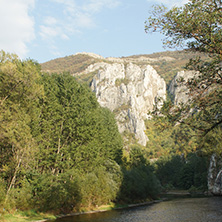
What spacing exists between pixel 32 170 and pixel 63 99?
12940mm

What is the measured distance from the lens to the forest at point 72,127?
14.2 m

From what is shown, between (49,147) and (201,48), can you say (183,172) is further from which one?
(201,48)

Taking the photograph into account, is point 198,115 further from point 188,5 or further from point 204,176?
point 204,176

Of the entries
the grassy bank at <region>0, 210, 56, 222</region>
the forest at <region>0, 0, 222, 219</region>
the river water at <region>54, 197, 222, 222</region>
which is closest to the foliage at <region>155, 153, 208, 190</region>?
the forest at <region>0, 0, 222, 219</region>

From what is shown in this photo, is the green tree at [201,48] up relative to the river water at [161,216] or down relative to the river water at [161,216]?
up

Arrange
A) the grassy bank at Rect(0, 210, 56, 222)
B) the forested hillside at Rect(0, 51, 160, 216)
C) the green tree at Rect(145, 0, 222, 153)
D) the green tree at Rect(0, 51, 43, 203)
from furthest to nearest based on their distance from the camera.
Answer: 1. the forested hillside at Rect(0, 51, 160, 216)
2. the green tree at Rect(0, 51, 43, 203)
3. the grassy bank at Rect(0, 210, 56, 222)
4. the green tree at Rect(145, 0, 222, 153)

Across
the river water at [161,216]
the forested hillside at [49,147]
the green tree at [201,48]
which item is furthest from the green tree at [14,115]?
the green tree at [201,48]

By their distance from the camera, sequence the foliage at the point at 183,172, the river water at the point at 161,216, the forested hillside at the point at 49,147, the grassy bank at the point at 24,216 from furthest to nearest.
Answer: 1. the foliage at the point at 183,172
2. the river water at the point at 161,216
3. the forested hillside at the point at 49,147
4. the grassy bank at the point at 24,216

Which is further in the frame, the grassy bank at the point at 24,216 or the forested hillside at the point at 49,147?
the forested hillside at the point at 49,147

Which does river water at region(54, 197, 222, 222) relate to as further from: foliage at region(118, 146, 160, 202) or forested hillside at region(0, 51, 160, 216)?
foliage at region(118, 146, 160, 202)

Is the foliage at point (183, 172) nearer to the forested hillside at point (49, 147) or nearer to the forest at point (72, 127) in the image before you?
the forest at point (72, 127)

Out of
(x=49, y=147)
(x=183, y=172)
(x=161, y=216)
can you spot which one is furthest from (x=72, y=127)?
(x=183, y=172)

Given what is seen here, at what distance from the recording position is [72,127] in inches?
1592

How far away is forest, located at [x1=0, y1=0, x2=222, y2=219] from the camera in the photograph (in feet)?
46.6
